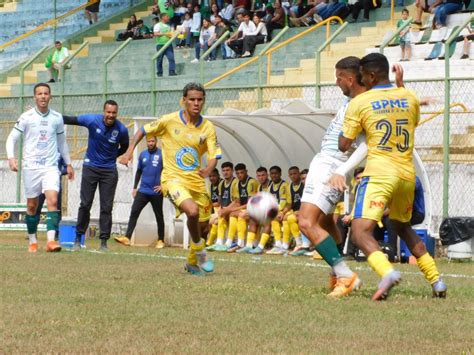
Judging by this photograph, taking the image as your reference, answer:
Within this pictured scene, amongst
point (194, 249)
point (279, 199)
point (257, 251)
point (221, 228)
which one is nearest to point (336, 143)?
point (194, 249)

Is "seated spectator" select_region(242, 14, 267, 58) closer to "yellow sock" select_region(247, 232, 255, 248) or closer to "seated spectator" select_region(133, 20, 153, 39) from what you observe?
"seated spectator" select_region(133, 20, 153, 39)

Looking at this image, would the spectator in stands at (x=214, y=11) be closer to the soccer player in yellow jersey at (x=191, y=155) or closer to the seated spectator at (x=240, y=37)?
the seated spectator at (x=240, y=37)

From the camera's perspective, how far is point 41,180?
1675 cm

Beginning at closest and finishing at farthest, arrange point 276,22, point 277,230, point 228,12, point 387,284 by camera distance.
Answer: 1. point 387,284
2. point 277,230
3. point 276,22
4. point 228,12

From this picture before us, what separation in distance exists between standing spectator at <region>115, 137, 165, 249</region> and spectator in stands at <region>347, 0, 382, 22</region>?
8590mm

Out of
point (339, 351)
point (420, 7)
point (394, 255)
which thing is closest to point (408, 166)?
point (339, 351)

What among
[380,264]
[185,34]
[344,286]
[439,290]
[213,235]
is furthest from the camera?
[185,34]

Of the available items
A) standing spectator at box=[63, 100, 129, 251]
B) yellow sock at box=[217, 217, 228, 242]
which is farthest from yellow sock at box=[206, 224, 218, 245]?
standing spectator at box=[63, 100, 129, 251]

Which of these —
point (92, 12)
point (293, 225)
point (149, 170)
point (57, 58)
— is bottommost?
point (293, 225)

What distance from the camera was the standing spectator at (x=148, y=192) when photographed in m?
20.8

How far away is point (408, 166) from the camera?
1027 cm

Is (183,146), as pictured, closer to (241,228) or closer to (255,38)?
(241,228)

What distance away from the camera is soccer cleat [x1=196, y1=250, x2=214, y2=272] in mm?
13117

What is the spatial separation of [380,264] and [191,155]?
383cm
